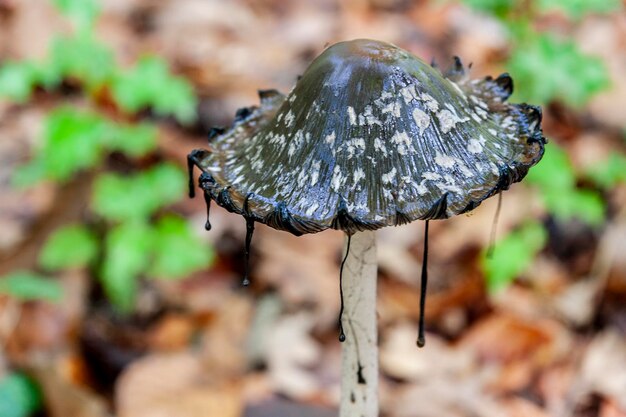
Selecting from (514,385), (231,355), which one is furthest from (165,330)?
(514,385)

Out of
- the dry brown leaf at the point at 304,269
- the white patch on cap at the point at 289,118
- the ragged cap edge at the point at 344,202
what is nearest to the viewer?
the ragged cap edge at the point at 344,202

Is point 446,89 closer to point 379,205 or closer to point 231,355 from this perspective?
point 379,205

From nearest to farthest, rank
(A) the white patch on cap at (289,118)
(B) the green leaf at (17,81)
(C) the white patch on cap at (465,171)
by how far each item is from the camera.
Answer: (C) the white patch on cap at (465,171)
(A) the white patch on cap at (289,118)
(B) the green leaf at (17,81)

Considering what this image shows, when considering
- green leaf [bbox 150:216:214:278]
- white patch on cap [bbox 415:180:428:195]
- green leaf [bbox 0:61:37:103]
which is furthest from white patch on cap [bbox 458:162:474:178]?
green leaf [bbox 0:61:37:103]

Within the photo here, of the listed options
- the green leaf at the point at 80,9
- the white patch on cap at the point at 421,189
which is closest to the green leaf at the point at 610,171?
the white patch on cap at the point at 421,189

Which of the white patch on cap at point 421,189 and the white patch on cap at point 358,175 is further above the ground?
the white patch on cap at point 358,175

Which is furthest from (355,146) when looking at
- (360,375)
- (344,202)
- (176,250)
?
(176,250)

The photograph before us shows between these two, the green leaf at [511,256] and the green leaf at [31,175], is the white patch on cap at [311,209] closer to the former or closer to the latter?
the green leaf at [511,256]
